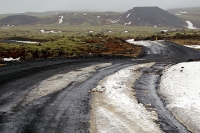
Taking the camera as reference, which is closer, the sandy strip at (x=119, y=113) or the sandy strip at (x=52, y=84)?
the sandy strip at (x=119, y=113)

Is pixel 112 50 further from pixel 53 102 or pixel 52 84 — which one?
pixel 53 102

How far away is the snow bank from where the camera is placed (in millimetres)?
7109

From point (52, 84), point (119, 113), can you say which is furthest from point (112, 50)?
point (119, 113)

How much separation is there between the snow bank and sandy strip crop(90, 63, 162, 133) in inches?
38.8

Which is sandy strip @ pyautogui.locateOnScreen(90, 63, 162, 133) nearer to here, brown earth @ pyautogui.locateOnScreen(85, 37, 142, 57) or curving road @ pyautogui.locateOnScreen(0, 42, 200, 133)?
curving road @ pyautogui.locateOnScreen(0, 42, 200, 133)

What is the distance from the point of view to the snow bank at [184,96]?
23.3 ft

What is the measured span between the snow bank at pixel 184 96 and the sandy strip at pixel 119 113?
3.23 ft

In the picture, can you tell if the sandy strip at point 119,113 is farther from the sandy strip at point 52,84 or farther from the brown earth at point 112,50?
the brown earth at point 112,50

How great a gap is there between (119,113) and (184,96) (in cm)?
362

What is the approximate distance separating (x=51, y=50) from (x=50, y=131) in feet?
70.5

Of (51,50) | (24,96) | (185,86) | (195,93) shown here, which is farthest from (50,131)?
(51,50)

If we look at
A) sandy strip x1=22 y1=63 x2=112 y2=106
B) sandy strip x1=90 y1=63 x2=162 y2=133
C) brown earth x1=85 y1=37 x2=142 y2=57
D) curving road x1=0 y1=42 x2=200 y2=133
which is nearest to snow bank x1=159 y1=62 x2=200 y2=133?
curving road x1=0 y1=42 x2=200 y2=133

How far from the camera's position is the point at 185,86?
37.2 ft

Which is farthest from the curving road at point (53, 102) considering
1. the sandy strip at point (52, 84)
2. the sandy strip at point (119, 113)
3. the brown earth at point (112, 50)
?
the brown earth at point (112, 50)
